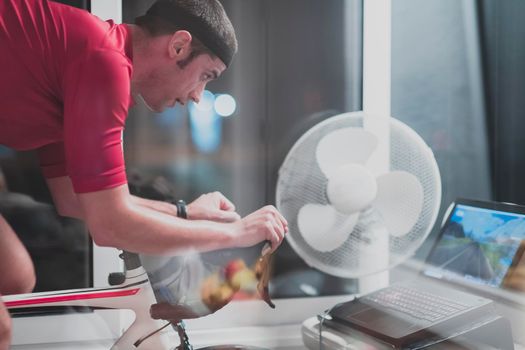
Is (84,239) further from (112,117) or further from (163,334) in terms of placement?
(112,117)

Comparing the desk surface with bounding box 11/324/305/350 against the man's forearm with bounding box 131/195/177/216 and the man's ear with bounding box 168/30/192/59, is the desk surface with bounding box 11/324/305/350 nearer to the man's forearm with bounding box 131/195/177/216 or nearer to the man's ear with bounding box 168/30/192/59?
the man's forearm with bounding box 131/195/177/216

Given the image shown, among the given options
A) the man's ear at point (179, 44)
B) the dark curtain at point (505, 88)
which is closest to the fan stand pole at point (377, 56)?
the dark curtain at point (505, 88)

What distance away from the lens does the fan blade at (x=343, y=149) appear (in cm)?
159

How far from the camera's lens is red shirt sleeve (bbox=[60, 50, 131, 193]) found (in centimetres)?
120

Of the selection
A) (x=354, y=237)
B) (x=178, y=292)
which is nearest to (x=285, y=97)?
(x=354, y=237)

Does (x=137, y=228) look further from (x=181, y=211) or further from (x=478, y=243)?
(x=478, y=243)

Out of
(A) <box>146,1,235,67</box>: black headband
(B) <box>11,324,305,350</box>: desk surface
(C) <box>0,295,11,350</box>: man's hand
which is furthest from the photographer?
(B) <box>11,324,305,350</box>: desk surface

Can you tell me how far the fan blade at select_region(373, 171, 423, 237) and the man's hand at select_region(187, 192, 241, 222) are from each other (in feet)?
1.31

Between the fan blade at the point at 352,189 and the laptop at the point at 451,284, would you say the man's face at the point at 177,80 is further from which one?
the laptop at the point at 451,284

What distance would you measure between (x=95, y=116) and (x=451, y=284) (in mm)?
1114

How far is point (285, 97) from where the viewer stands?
1828mm

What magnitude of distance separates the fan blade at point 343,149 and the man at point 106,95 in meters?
0.24

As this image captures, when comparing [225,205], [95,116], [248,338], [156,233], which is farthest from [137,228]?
[248,338]

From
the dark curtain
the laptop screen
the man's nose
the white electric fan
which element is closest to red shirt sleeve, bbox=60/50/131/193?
the man's nose
